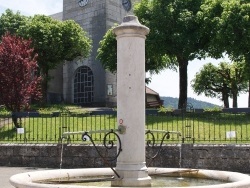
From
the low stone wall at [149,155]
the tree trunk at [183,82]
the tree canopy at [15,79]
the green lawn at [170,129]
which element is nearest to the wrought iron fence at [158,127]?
the green lawn at [170,129]

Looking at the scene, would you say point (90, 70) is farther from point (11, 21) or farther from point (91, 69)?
point (11, 21)

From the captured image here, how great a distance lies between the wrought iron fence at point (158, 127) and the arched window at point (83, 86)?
22618mm

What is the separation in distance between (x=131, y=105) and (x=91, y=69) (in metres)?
39.0

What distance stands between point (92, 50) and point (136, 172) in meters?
39.3

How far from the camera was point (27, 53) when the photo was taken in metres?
23.4

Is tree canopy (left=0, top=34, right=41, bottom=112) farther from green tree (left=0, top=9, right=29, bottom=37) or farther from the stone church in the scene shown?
green tree (left=0, top=9, right=29, bottom=37)

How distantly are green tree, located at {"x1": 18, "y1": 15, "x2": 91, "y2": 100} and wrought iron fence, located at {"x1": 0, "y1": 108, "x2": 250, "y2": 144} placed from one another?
53.3ft

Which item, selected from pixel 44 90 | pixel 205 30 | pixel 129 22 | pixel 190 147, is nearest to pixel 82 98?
pixel 44 90

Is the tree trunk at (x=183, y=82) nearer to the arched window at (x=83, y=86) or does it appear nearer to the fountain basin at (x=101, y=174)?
the arched window at (x=83, y=86)

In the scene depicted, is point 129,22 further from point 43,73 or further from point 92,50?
point 92,50

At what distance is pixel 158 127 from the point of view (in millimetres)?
18703

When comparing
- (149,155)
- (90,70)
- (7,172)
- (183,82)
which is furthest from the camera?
(90,70)

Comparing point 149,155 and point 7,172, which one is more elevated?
point 149,155

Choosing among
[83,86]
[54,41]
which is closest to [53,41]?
[54,41]
